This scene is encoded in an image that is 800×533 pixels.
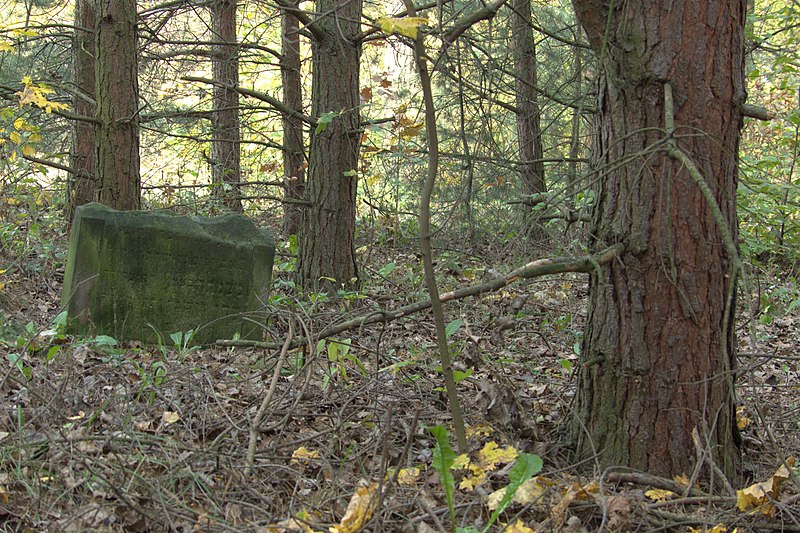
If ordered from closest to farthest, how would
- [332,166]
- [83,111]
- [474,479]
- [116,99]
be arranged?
[474,479], [116,99], [332,166], [83,111]

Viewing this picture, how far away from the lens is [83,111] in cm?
912

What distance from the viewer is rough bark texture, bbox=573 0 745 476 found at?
123 inches

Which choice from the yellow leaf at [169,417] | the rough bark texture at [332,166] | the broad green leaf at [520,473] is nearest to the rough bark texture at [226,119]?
the rough bark texture at [332,166]

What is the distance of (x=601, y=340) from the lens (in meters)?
3.42

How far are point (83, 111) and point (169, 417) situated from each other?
6778mm

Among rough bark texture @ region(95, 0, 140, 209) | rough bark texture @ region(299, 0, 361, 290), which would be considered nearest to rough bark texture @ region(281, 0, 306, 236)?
rough bark texture @ region(299, 0, 361, 290)

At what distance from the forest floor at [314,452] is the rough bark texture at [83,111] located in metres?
4.24

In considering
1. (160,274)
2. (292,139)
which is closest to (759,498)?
(160,274)

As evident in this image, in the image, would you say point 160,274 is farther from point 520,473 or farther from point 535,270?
point 520,473

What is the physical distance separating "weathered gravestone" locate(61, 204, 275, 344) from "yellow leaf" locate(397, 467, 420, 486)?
2889 millimetres

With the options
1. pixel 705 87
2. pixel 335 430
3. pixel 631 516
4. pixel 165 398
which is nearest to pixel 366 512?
pixel 335 430

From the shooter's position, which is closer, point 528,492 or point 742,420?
point 528,492

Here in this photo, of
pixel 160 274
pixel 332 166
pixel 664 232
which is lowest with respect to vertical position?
pixel 160 274

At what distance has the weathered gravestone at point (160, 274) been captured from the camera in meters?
5.82
